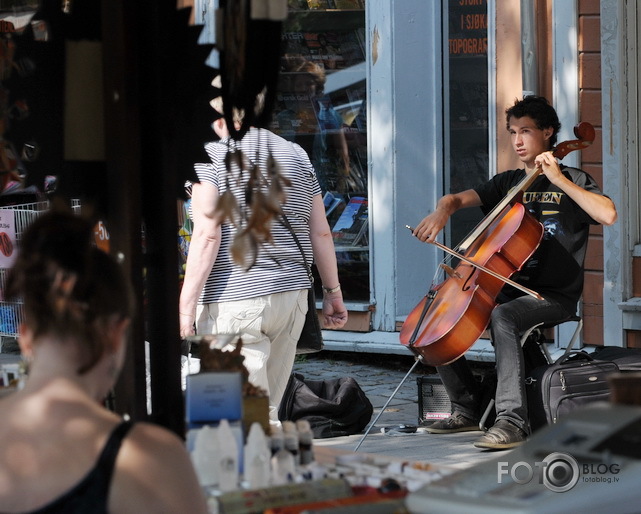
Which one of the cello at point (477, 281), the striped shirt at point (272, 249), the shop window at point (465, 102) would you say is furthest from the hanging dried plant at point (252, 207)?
the shop window at point (465, 102)

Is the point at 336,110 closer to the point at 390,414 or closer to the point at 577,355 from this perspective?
the point at 390,414

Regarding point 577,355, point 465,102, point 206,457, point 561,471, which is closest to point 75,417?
point 206,457

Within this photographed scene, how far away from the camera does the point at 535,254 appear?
5.20 meters

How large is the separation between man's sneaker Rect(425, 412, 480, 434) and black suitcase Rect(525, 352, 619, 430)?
636mm

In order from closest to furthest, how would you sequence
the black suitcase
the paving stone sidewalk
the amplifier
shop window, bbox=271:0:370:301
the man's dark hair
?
the black suitcase < the paving stone sidewalk < the man's dark hair < the amplifier < shop window, bbox=271:0:370:301

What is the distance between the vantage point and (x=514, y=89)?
6922 millimetres

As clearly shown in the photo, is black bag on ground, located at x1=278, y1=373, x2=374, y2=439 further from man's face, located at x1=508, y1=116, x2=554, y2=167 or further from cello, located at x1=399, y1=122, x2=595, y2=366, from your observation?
man's face, located at x1=508, y1=116, x2=554, y2=167

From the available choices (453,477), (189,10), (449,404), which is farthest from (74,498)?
(449,404)

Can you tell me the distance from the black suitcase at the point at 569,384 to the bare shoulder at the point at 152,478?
10.8 ft

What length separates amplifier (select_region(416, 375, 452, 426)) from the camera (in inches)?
226

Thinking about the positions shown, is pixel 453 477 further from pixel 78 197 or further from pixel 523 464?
pixel 78 197

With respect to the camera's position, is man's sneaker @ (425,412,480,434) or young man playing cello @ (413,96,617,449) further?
man's sneaker @ (425,412,480,434)

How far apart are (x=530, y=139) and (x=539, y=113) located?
5.4 inches

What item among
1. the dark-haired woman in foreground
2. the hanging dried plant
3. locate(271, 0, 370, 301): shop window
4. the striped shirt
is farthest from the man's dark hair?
the dark-haired woman in foreground
